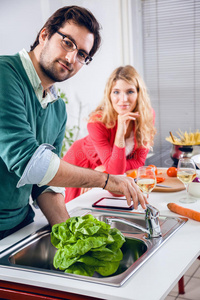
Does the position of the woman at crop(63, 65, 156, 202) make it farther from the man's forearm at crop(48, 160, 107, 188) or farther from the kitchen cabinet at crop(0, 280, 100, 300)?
the kitchen cabinet at crop(0, 280, 100, 300)

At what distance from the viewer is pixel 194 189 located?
6.53 feet

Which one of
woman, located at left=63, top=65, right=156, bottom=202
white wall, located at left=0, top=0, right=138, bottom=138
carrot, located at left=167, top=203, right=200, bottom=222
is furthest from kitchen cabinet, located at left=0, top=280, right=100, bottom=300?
white wall, located at left=0, top=0, right=138, bottom=138

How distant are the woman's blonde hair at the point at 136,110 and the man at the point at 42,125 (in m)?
1.14

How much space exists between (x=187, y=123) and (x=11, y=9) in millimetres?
2334

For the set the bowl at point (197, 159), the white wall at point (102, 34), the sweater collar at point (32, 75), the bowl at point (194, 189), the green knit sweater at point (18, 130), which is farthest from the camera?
the white wall at point (102, 34)

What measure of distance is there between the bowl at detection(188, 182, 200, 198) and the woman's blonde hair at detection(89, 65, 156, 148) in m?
0.97

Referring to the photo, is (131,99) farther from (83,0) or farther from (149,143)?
(83,0)

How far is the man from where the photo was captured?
4.58 feet

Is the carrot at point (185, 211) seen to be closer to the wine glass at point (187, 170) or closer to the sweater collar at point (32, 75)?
the wine glass at point (187, 170)

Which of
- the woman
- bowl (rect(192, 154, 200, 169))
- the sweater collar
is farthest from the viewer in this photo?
the woman

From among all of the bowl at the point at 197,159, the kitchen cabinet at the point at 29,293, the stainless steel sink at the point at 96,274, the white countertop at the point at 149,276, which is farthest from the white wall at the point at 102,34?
the kitchen cabinet at the point at 29,293

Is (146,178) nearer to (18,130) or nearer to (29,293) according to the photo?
(18,130)

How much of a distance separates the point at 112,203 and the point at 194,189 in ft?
1.41

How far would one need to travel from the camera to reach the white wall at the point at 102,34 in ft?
11.4
